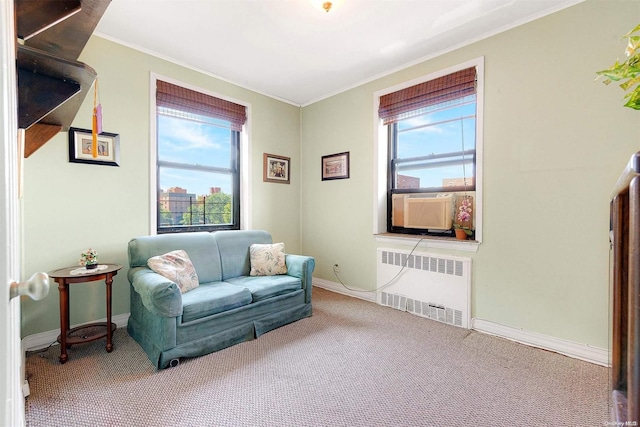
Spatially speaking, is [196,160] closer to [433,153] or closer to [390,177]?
[390,177]

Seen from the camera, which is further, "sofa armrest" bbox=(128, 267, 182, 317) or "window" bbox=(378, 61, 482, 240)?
"window" bbox=(378, 61, 482, 240)

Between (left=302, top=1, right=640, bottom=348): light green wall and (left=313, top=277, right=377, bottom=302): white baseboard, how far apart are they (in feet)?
3.75

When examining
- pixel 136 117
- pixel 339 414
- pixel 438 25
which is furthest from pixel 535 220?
pixel 136 117

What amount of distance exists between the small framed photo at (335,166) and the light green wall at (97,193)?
1.72 m

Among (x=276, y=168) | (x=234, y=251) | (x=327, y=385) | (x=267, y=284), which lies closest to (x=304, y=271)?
(x=267, y=284)

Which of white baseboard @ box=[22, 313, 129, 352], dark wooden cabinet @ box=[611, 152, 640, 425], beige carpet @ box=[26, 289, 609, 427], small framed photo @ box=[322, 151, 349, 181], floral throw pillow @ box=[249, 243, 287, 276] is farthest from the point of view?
small framed photo @ box=[322, 151, 349, 181]

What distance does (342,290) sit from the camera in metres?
3.79

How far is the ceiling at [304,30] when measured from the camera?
7.31 ft

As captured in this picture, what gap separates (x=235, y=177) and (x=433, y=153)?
2.38m

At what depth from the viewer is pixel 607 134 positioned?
207cm

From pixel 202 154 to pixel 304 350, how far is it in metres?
2.47

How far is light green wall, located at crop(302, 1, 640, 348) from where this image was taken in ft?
6.83

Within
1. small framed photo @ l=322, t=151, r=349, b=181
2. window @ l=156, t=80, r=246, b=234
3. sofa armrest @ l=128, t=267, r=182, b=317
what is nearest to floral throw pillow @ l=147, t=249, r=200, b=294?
sofa armrest @ l=128, t=267, r=182, b=317

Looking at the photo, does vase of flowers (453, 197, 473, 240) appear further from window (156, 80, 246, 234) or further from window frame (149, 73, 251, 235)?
window (156, 80, 246, 234)
